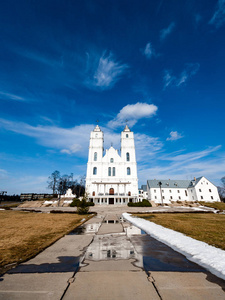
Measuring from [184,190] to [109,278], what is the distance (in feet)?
207

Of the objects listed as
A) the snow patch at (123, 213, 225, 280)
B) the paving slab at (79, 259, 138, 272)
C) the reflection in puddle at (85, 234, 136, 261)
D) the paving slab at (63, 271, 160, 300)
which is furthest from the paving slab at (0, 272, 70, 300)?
the snow patch at (123, 213, 225, 280)

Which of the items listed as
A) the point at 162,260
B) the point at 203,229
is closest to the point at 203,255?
the point at 162,260

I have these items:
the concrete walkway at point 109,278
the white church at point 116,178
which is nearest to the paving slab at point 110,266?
the concrete walkway at point 109,278

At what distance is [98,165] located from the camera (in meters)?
43.9

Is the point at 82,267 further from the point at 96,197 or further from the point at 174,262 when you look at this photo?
the point at 96,197

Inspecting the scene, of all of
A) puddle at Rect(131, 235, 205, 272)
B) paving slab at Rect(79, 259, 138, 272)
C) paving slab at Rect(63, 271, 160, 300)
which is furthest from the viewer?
puddle at Rect(131, 235, 205, 272)

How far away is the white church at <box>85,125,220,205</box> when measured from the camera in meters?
40.2

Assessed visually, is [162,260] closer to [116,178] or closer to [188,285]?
[188,285]

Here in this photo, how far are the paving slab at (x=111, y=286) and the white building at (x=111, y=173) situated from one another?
1438 inches

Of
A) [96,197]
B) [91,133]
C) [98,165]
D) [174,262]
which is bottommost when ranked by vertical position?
[174,262]

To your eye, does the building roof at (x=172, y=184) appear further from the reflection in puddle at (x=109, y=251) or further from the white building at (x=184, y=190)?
the reflection in puddle at (x=109, y=251)

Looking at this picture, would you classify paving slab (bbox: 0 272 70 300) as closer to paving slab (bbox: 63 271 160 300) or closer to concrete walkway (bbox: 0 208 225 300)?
concrete walkway (bbox: 0 208 225 300)

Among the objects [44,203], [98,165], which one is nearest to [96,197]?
[98,165]

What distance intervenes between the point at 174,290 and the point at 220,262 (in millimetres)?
2110
